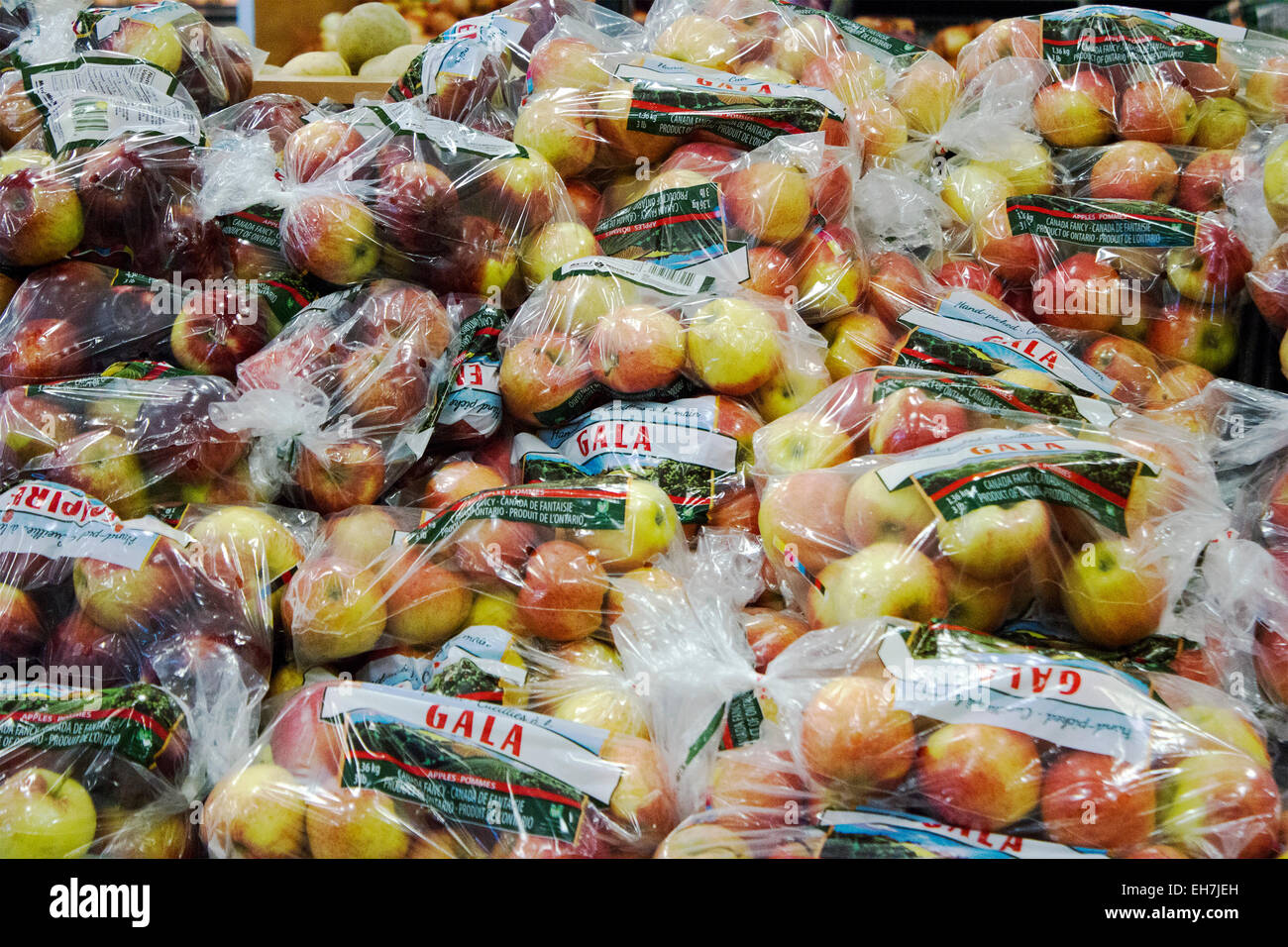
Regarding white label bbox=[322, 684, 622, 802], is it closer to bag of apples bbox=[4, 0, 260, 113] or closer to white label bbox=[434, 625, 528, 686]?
white label bbox=[434, 625, 528, 686]

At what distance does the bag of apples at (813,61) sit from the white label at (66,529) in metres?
1.25

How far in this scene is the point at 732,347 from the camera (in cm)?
143

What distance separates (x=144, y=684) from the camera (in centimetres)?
106

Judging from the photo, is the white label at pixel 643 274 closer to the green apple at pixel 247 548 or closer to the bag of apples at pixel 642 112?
the bag of apples at pixel 642 112

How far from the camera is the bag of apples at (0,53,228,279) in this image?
1.48 meters

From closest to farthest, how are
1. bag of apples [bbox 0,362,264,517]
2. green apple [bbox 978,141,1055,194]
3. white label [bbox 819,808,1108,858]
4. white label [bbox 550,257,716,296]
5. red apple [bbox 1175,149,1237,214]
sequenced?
white label [bbox 819,808,1108,858]
bag of apples [bbox 0,362,264,517]
white label [bbox 550,257,716,296]
red apple [bbox 1175,149,1237,214]
green apple [bbox 978,141,1055,194]

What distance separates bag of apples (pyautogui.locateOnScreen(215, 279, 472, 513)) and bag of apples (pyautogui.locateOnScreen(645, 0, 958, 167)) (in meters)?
0.78

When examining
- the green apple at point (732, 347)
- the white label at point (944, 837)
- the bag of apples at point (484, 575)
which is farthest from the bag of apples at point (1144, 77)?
the white label at point (944, 837)

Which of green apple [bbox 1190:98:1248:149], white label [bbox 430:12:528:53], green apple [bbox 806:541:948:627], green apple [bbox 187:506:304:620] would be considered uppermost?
white label [bbox 430:12:528:53]

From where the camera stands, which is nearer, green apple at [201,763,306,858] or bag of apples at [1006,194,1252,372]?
green apple at [201,763,306,858]

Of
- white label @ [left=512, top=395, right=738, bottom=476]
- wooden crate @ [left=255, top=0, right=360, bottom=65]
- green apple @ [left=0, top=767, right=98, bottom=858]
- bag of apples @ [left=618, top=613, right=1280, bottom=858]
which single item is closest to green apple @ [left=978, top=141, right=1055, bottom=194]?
white label @ [left=512, top=395, right=738, bottom=476]

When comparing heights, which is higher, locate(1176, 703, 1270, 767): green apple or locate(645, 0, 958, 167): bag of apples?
locate(645, 0, 958, 167): bag of apples

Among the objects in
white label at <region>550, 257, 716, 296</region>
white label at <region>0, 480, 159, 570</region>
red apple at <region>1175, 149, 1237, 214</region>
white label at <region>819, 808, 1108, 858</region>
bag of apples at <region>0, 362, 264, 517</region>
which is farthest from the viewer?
red apple at <region>1175, 149, 1237, 214</region>

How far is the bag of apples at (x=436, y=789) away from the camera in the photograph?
3.02 feet
